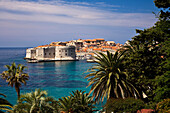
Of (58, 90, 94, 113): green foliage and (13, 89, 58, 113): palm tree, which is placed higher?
(13, 89, 58, 113): palm tree

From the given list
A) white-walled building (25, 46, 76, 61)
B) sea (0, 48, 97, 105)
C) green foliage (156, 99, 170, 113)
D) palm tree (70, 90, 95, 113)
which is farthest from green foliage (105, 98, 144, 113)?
white-walled building (25, 46, 76, 61)

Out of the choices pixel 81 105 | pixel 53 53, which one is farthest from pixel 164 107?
pixel 53 53

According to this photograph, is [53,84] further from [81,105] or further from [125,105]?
[125,105]

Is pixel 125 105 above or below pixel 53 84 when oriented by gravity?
above

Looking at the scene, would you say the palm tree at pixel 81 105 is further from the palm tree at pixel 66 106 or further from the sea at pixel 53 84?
the sea at pixel 53 84

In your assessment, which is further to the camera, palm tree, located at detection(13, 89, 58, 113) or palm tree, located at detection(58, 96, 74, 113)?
palm tree, located at detection(58, 96, 74, 113)

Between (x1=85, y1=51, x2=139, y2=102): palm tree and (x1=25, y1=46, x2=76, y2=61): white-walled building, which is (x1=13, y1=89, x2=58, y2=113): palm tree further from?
(x1=25, y1=46, x2=76, y2=61): white-walled building

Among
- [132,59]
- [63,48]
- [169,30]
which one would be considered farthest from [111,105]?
[63,48]

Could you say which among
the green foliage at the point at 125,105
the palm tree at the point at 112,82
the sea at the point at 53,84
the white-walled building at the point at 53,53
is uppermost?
the white-walled building at the point at 53,53

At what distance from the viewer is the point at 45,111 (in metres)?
→ 13.5

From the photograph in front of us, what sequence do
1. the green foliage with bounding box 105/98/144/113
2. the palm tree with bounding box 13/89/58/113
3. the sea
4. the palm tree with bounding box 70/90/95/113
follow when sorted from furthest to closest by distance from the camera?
1. the sea
2. the palm tree with bounding box 70/90/95/113
3. the green foliage with bounding box 105/98/144/113
4. the palm tree with bounding box 13/89/58/113

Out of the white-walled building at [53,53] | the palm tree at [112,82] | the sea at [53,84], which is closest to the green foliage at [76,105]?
the sea at [53,84]

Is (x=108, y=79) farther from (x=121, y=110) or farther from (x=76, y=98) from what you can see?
(x=76, y=98)

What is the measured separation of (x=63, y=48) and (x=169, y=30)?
126151mm
